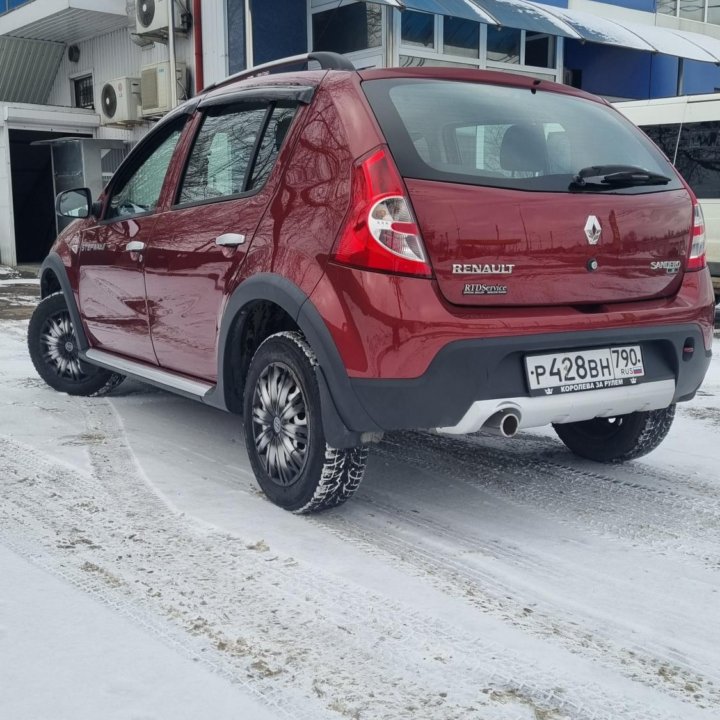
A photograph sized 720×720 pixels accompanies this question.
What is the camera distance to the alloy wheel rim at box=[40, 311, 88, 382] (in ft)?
18.7

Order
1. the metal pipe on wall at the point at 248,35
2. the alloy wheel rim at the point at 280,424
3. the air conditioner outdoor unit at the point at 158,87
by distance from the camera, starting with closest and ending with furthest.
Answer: the alloy wheel rim at the point at 280,424 → the metal pipe on wall at the point at 248,35 → the air conditioner outdoor unit at the point at 158,87

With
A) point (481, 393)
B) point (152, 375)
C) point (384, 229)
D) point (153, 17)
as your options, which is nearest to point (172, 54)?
point (153, 17)

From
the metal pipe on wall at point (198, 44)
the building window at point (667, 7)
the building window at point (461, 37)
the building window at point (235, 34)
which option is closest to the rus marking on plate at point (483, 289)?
the building window at point (235, 34)

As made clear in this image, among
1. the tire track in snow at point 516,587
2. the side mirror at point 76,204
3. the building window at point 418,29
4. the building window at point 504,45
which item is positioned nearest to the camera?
the tire track in snow at point 516,587

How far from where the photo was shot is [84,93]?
20.5m

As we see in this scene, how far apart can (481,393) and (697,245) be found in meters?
1.21

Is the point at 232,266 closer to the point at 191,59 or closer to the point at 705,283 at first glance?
the point at 705,283

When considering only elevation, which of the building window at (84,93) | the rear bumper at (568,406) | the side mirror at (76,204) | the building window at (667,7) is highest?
the building window at (667,7)

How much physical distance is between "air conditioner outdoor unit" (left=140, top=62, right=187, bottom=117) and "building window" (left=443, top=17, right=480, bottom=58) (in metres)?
4.53

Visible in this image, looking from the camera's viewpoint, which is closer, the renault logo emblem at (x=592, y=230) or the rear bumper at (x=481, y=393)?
the rear bumper at (x=481, y=393)

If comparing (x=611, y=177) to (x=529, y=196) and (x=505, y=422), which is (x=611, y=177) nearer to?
(x=529, y=196)

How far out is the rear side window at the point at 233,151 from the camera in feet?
12.3

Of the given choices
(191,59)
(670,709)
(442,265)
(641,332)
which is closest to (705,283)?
(641,332)

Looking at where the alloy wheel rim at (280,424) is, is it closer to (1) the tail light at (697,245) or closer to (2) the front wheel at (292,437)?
(2) the front wheel at (292,437)
